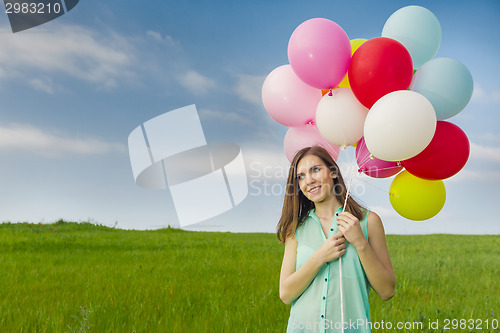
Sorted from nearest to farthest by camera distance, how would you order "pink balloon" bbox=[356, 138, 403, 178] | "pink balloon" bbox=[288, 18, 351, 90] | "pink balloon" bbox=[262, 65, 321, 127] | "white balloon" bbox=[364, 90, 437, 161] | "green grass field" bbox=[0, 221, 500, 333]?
"white balloon" bbox=[364, 90, 437, 161]
"pink balloon" bbox=[288, 18, 351, 90]
"pink balloon" bbox=[356, 138, 403, 178]
"pink balloon" bbox=[262, 65, 321, 127]
"green grass field" bbox=[0, 221, 500, 333]

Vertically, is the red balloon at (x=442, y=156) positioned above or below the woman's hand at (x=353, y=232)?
above

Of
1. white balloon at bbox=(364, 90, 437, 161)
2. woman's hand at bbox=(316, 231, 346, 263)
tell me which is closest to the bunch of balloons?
white balloon at bbox=(364, 90, 437, 161)

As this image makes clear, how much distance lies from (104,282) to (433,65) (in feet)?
16.6

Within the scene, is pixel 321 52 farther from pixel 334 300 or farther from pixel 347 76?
pixel 334 300

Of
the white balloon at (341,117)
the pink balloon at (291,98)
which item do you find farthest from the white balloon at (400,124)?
the pink balloon at (291,98)

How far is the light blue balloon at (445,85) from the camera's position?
2809 millimetres

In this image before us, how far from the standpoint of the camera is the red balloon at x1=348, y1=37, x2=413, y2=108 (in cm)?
259

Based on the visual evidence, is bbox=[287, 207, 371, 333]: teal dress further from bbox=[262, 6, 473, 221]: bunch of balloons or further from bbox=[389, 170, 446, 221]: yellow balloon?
bbox=[389, 170, 446, 221]: yellow balloon

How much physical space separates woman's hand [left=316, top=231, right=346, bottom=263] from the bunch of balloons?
27.1 inches

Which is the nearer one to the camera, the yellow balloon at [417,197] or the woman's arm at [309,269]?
the woman's arm at [309,269]

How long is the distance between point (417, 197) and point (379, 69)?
3.57ft

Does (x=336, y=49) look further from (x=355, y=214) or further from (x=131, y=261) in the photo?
(x=131, y=261)

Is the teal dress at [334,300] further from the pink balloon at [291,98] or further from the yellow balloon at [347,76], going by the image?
the yellow balloon at [347,76]

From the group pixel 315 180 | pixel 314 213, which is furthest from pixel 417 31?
pixel 314 213
